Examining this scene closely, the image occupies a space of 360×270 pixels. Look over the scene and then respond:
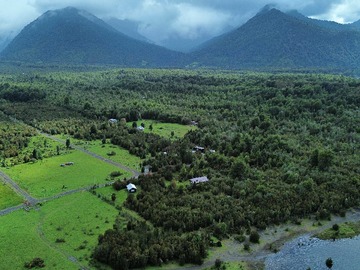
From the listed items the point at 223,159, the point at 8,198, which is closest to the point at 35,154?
the point at 8,198

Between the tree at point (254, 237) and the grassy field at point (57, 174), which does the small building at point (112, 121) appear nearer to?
the grassy field at point (57, 174)

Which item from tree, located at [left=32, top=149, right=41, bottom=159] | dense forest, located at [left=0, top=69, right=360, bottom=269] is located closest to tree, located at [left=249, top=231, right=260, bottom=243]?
dense forest, located at [left=0, top=69, right=360, bottom=269]

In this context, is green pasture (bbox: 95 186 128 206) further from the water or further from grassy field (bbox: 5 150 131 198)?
the water

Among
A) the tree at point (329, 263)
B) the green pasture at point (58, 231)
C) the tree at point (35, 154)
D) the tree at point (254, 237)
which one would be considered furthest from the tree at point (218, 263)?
the tree at point (35, 154)

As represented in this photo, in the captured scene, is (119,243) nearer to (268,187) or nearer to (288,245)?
(288,245)

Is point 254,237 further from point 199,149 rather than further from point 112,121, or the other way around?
point 112,121

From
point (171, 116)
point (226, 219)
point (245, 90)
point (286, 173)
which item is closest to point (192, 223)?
point (226, 219)
